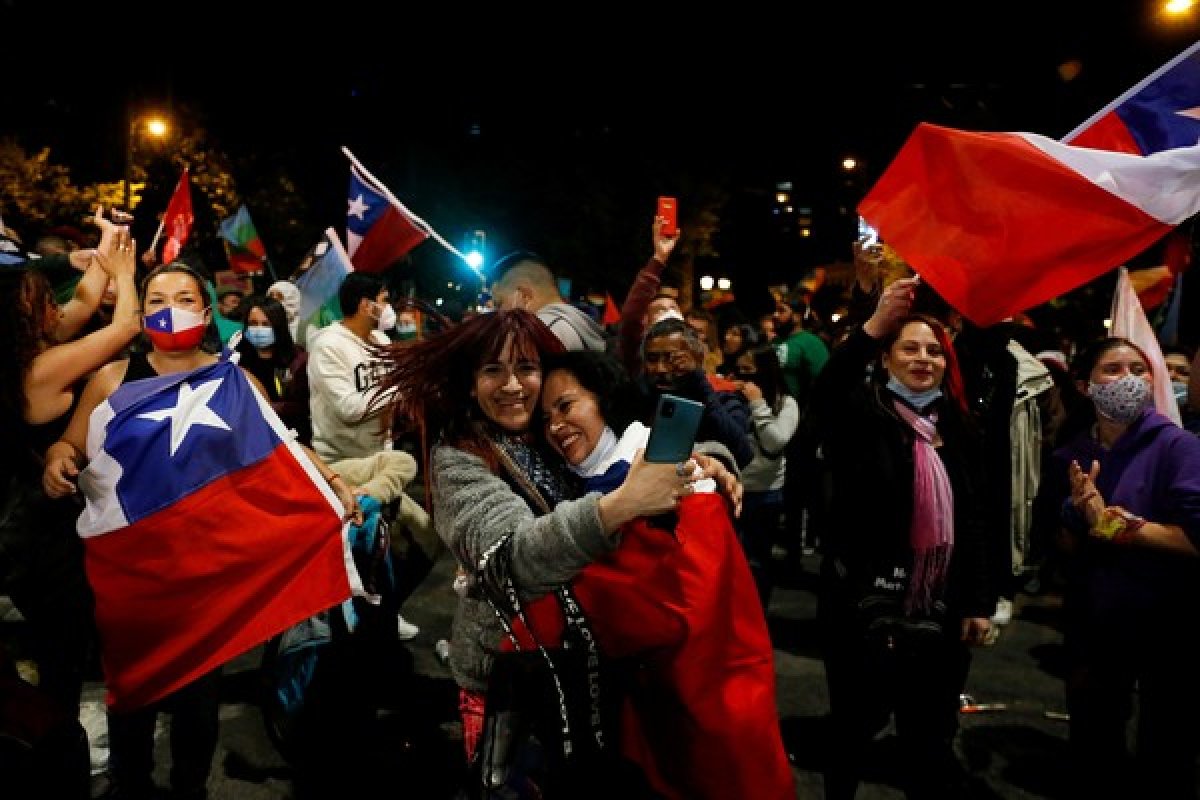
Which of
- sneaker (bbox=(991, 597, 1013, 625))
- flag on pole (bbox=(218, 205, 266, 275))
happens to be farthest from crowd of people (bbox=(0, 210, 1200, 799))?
flag on pole (bbox=(218, 205, 266, 275))

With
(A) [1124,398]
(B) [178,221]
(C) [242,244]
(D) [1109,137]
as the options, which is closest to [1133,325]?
(A) [1124,398]

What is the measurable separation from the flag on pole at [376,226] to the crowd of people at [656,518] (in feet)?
8.43

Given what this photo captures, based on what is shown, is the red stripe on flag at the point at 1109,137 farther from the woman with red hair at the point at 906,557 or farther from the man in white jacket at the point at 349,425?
the man in white jacket at the point at 349,425

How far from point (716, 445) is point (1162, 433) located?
217 cm

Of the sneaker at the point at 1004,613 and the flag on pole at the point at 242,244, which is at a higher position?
the flag on pole at the point at 242,244

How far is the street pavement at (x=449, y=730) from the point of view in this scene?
3.93 meters

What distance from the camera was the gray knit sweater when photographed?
1848 mm

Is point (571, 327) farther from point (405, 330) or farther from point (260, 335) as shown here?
point (405, 330)

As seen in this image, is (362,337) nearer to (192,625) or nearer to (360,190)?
(192,625)

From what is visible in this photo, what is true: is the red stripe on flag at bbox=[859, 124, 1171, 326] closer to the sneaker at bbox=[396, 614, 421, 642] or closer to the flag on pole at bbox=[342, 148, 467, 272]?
the sneaker at bbox=[396, 614, 421, 642]

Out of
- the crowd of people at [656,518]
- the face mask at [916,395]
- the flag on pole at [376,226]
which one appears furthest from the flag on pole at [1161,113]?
the flag on pole at [376,226]

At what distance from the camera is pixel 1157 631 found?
3.26 metres

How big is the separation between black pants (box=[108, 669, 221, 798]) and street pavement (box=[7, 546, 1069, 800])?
0.42 metres

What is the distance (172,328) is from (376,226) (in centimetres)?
460
